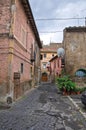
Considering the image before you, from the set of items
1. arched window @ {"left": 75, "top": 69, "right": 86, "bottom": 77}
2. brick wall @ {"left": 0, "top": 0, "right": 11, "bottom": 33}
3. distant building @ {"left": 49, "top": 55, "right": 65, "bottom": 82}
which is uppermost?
brick wall @ {"left": 0, "top": 0, "right": 11, "bottom": 33}

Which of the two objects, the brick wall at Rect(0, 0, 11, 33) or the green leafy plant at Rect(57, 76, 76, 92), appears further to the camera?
the green leafy plant at Rect(57, 76, 76, 92)

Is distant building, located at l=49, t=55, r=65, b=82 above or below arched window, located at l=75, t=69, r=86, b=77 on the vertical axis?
above

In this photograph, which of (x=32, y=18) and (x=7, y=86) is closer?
(x=7, y=86)

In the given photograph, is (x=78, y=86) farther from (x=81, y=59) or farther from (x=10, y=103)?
(x=10, y=103)

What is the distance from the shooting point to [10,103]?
11.4 meters

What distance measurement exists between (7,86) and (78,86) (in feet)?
Result: 31.2

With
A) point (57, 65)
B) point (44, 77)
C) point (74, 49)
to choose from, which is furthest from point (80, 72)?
point (44, 77)

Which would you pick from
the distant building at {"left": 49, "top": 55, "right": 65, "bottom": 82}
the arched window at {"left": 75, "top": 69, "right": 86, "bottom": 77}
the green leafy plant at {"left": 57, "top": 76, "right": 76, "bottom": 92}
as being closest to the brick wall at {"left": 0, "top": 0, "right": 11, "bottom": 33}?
the green leafy plant at {"left": 57, "top": 76, "right": 76, "bottom": 92}

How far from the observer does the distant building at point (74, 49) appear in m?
21.9

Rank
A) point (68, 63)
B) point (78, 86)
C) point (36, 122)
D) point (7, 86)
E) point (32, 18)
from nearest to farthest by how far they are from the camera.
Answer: point (36, 122) → point (7, 86) → point (32, 18) → point (78, 86) → point (68, 63)

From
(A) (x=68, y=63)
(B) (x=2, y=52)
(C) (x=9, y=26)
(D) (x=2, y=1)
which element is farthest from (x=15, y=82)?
(A) (x=68, y=63)

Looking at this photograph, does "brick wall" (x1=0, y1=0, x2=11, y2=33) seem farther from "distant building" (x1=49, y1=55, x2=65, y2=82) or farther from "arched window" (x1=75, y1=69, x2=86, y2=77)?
"arched window" (x1=75, y1=69, x2=86, y2=77)

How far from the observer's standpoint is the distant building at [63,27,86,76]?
2189 centimetres

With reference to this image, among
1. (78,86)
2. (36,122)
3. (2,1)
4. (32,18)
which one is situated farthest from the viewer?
(78,86)
